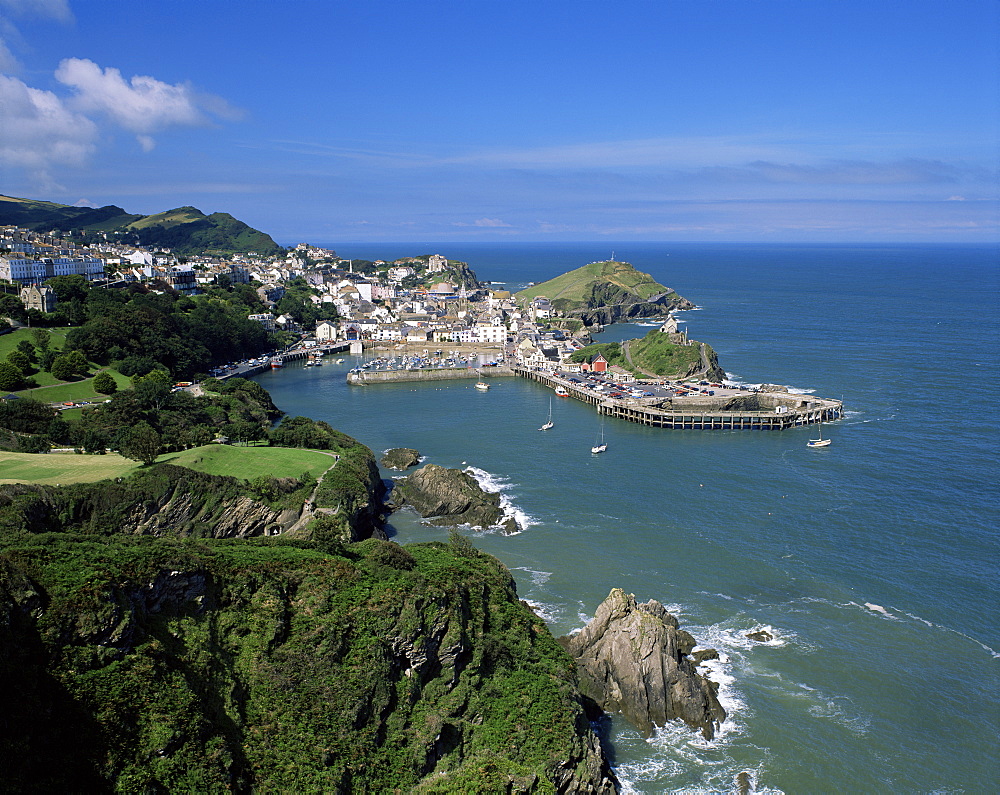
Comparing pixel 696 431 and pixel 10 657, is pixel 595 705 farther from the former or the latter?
pixel 696 431

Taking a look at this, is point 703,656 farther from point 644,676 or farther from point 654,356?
point 654,356

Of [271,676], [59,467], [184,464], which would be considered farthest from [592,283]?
[271,676]

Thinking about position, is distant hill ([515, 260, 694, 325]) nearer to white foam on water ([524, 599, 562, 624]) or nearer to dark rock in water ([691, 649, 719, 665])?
white foam on water ([524, 599, 562, 624])

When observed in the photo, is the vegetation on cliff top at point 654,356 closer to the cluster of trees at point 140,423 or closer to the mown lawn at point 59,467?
the cluster of trees at point 140,423

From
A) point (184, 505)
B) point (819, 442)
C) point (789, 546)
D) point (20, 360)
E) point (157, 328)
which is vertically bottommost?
point (789, 546)

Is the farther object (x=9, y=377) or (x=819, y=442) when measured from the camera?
(x=9, y=377)

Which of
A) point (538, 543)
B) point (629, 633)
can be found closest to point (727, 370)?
point (538, 543)
